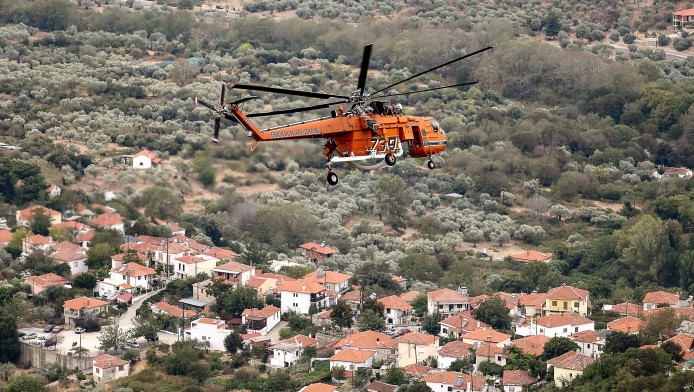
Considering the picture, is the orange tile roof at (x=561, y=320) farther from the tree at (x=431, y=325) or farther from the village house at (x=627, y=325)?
the tree at (x=431, y=325)

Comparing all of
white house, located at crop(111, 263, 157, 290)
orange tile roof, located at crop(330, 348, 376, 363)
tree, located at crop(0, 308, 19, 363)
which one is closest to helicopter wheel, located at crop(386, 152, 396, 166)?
orange tile roof, located at crop(330, 348, 376, 363)

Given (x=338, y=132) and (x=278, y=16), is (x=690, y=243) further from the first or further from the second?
(x=278, y=16)

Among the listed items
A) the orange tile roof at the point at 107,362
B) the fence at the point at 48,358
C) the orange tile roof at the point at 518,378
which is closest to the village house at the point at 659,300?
the orange tile roof at the point at 518,378

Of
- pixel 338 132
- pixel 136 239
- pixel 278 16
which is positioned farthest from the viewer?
pixel 278 16

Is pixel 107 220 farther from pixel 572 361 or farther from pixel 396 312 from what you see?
pixel 572 361

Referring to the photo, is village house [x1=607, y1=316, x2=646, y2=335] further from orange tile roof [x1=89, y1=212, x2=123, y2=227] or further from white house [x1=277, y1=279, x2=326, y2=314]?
orange tile roof [x1=89, y1=212, x2=123, y2=227]

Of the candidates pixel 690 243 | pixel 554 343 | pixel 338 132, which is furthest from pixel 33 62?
pixel 338 132
